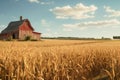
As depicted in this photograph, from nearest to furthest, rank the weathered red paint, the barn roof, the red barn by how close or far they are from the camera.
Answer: the weathered red paint, the red barn, the barn roof

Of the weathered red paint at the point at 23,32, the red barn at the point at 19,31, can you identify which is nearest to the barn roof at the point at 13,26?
the red barn at the point at 19,31

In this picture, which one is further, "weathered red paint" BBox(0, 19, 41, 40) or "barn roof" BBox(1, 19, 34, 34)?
"barn roof" BBox(1, 19, 34, 34)

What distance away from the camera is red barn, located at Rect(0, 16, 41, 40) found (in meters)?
48.8

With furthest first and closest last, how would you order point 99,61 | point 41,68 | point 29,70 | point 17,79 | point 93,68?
point 99,61 → point 93,68 → point 41,68 → point 29,70 → point 17,79

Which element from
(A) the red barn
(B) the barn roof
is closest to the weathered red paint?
(A) the red barn

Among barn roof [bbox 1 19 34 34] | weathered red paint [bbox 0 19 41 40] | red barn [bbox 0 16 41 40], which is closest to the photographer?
weathered red paint [bbox 0 19 41 40]

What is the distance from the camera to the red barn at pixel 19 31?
4881 cm

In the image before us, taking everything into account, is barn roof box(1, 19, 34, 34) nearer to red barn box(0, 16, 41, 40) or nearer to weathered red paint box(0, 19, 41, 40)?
red barn box(0, 16, 41, 40)

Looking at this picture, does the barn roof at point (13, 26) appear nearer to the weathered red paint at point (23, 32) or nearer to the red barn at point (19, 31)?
the red barn at point (19, 31)

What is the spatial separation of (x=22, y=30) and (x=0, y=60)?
44.9 m

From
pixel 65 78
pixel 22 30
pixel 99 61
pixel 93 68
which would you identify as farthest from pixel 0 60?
pixel 22 30

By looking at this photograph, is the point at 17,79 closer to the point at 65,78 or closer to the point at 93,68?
the point at 65,78

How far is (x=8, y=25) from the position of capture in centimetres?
5528

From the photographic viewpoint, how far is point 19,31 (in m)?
48.5
